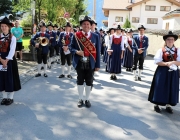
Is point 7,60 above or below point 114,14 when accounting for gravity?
below

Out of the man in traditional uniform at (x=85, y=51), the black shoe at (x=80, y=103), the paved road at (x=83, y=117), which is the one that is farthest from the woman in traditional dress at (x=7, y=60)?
the black shoe at (x=80, y=103)

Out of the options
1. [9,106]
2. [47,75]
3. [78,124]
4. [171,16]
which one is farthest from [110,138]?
[171,16]

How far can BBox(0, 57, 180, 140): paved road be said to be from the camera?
12.8 feet

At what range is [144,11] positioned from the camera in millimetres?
41812

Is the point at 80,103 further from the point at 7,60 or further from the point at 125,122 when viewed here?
the point at 7,60

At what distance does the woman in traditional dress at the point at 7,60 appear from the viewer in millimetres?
4883

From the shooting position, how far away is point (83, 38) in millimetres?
4941

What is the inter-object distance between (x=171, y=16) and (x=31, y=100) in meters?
23.7

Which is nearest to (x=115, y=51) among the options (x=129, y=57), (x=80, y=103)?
(x=129, y=57)

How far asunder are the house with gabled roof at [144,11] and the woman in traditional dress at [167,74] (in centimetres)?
3756

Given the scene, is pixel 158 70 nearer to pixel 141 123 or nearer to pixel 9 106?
pixel 141 123

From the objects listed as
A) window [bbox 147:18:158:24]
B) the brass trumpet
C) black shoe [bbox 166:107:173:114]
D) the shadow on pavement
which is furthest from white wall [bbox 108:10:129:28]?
the shadow on pavement

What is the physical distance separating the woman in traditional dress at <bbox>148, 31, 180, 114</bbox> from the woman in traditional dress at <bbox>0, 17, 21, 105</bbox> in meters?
3.08

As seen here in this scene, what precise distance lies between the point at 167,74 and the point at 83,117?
197cm
